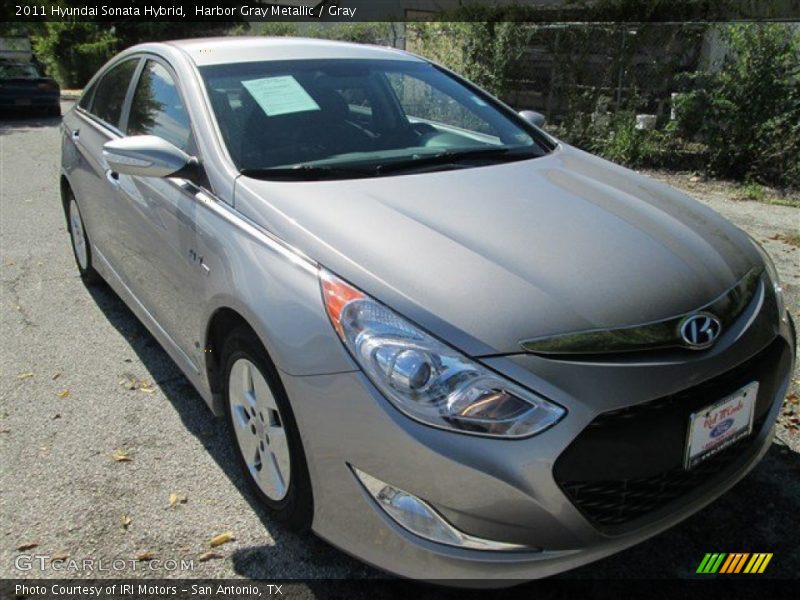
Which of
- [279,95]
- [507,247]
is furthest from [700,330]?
[279,95]

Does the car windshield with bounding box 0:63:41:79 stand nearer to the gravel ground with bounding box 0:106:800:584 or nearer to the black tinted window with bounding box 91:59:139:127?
the black tinted window with bounding box 91:59:139:127

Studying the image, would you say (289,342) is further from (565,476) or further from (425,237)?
(565,476)

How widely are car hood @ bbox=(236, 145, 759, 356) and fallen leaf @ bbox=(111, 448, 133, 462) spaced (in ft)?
4.15

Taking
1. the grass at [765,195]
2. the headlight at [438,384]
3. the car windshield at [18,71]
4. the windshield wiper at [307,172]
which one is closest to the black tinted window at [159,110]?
the windshield wiper at [307,172]

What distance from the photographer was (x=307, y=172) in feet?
8.58

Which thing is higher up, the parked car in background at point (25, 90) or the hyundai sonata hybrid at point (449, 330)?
the hyundai sonata hybrid at point (449, 330)

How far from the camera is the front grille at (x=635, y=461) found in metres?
1.76

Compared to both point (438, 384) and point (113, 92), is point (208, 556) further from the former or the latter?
point (113, 92)

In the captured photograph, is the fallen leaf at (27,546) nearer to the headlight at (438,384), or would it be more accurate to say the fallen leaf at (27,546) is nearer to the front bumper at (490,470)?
the front bumper at (490,470)

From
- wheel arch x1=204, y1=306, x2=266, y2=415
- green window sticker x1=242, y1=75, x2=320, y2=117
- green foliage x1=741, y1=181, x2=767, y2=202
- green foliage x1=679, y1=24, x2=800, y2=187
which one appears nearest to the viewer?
wheel arch x1=204, y1=306, x2=266, y2=415

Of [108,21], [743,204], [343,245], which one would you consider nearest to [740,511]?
[343,245]

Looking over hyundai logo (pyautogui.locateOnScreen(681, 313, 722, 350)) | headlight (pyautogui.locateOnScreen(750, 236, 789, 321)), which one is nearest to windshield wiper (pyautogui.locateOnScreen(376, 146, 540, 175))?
headlight (pyautogui.locateOnScreen(750, 236, 789, 321))

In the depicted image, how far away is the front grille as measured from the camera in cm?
176

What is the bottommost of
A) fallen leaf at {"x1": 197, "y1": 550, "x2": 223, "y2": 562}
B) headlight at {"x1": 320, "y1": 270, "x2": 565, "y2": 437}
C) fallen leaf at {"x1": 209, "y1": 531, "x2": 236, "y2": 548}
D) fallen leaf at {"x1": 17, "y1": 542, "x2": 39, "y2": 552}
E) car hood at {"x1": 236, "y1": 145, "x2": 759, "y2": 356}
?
fallen leaf at {"x1": 17, "y1": 542, "x2": 39, "y2": 552}
